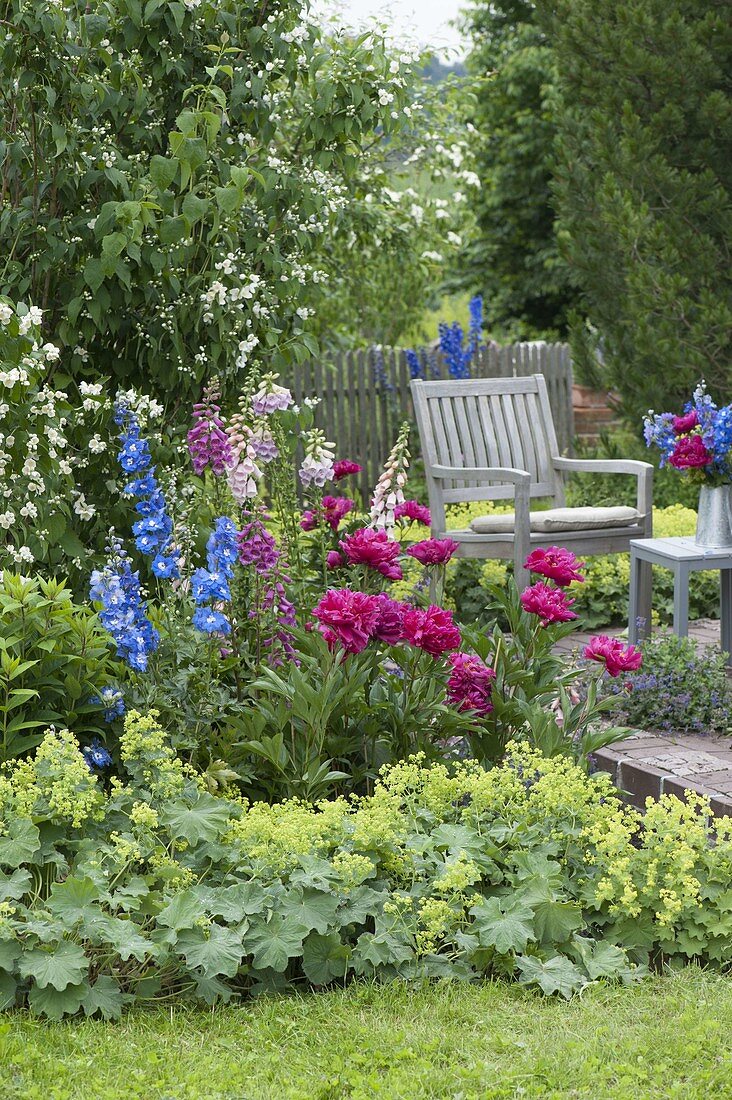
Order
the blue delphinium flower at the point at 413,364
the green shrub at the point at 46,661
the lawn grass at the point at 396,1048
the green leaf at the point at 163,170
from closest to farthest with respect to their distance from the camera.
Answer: the lawn grass at the point at 396,1048
the green shrub at the point at 46,661
the green leaf at the point at 163,170
the blue delphinium flower at the point at 413,364

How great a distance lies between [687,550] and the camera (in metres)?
4.54

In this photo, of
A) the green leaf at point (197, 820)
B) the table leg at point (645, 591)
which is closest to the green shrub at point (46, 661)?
the green leaf at point (197, 820)

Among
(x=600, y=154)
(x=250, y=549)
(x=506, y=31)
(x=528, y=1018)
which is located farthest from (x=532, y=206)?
(x=528, y=1018)

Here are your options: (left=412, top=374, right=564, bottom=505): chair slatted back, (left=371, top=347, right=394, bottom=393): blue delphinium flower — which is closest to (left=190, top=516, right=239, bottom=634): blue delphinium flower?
(left=412, top=374, right=564, bottom=505): chair slatted back

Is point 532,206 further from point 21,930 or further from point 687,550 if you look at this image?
point 21,930

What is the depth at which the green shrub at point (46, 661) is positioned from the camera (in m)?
2.97

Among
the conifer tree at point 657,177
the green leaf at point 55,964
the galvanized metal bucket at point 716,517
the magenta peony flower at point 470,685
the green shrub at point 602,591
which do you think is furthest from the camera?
the conifer tree at point 657,177

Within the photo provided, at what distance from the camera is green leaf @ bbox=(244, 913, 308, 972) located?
2.57m

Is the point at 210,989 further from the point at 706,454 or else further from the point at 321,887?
the point at 706,454

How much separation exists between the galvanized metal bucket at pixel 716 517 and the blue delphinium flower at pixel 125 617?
223cm

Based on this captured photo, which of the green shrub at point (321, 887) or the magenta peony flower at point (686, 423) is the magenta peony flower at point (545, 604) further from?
the magenta peony flower at point (686, 423)

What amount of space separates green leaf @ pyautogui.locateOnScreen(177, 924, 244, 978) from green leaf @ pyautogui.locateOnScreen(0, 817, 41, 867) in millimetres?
372

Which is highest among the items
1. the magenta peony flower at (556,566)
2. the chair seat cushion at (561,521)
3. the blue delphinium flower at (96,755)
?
the magenta peony flower at (556,566)

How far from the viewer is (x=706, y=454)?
4.42 meters
